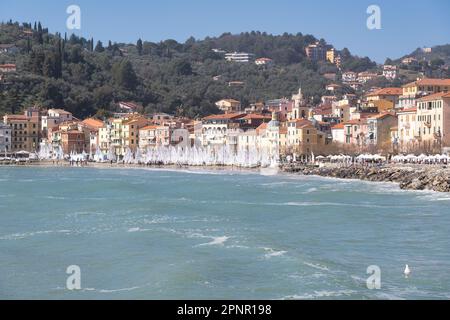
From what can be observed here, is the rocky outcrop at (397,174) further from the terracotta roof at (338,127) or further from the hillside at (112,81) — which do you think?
the hillside at (112,81)

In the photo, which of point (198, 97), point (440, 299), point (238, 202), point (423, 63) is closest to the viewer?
point (440, 299)

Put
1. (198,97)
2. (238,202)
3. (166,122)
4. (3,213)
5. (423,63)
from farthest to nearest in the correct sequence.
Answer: (423,63)
(198,97)
(166,122)
(238,202)
(3,213)

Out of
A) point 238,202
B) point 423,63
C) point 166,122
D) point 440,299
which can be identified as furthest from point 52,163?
point 423,63

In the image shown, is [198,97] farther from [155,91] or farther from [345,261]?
[345,261]

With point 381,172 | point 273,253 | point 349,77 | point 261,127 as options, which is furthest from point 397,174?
point 349,77

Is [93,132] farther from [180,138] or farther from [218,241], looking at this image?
[218,241]

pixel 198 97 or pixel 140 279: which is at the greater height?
pixel 198 97
